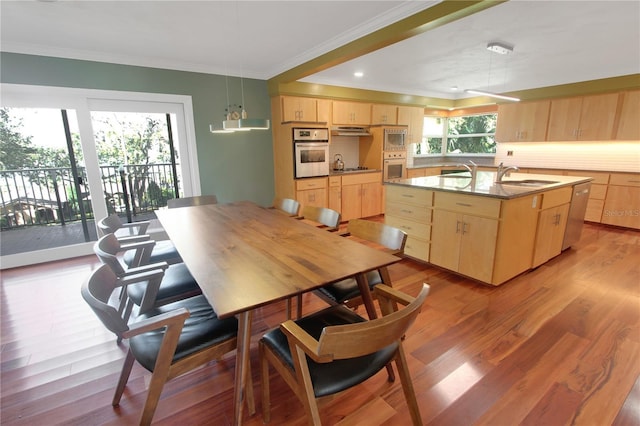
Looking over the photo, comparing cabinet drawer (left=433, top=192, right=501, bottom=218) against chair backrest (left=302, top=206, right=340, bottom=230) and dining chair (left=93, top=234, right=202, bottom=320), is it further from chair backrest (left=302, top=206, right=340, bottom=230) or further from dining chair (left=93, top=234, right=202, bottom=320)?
dining chair (left=93, top=234, right=202, bottom=320)

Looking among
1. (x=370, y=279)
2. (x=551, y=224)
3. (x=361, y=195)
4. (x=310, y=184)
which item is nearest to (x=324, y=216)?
(x=370, y=279)

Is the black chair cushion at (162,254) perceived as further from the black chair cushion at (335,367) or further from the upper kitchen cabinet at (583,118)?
the upper kitchen cabinet at (583,118)

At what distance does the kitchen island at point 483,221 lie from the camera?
2717 millimetres

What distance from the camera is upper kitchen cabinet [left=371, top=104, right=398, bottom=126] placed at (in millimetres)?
5507

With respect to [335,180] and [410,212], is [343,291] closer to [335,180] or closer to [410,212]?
[410,212]

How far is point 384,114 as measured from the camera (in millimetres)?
5641

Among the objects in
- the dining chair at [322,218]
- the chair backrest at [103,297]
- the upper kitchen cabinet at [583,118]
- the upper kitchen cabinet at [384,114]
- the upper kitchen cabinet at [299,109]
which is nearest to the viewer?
the chair backrest at [103,297]

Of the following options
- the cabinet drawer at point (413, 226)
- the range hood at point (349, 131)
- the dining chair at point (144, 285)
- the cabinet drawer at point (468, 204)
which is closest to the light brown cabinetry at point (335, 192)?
the range hood at point (349, 131)

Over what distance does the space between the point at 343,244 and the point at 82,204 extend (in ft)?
12.3

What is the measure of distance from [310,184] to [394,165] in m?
1.88

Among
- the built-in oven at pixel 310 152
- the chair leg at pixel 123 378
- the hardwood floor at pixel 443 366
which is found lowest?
the hardwood floor at pixel 443 366

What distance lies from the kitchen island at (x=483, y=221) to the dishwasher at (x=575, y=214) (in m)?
0.09

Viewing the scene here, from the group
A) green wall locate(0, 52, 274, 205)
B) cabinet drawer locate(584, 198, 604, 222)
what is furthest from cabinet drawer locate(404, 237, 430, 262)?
cabinet drawer locate(584, 198, 604, 222)

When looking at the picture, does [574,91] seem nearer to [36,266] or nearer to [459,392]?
[459,392]
